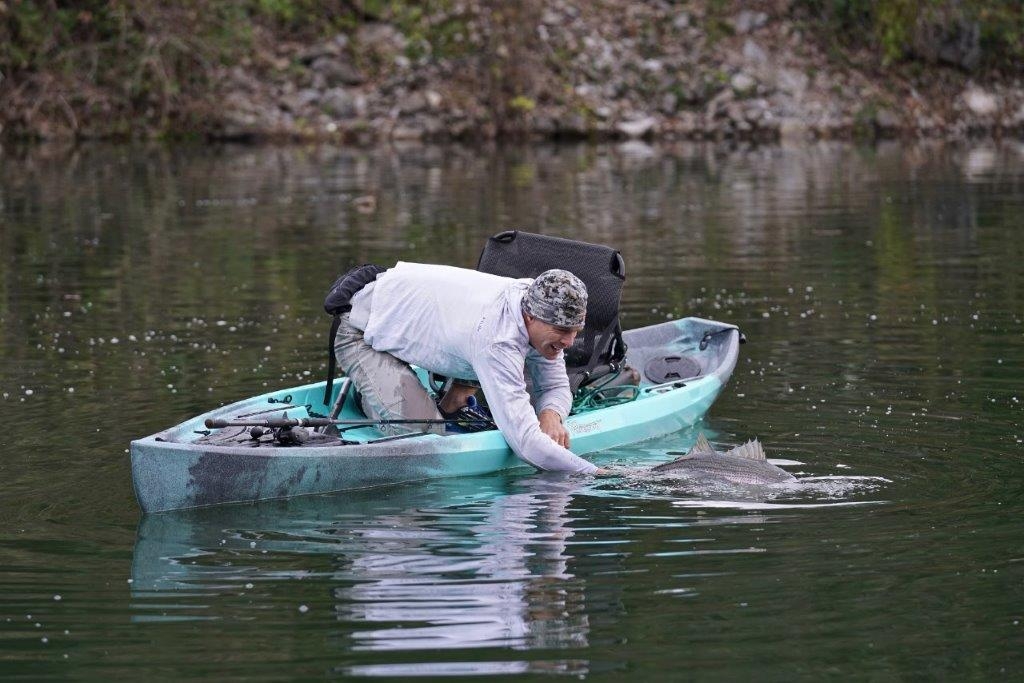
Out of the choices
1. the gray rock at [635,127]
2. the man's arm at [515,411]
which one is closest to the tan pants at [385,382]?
the man's arm at [515,411]

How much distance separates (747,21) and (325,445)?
3330 centimetres

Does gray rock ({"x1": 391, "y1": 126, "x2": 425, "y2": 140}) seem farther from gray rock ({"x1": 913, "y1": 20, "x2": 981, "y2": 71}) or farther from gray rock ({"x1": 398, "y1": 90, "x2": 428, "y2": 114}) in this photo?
gray rock ({"x1": 913, "y1": 20, "x2": 981, "y2": 71})

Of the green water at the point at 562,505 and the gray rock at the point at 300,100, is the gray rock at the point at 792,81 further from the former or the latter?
the green water at the point at 562,505

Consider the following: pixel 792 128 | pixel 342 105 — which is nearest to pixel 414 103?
pixel 342 105

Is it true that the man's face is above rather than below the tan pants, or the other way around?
above

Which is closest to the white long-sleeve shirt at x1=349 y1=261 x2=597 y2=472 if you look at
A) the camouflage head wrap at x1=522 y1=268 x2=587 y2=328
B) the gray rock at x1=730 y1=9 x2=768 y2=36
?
the camouflage head wrap at x1=522 y1=268 x2=587 y2=328

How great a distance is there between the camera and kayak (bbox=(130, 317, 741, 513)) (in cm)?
898

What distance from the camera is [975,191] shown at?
85.7 feet

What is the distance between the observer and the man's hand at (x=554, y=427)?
984 cm

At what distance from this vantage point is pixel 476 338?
30.6ft

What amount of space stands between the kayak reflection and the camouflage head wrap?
1030 mm

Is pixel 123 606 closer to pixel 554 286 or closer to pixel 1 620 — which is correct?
pixel 1 620

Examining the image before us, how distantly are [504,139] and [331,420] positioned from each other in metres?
30.7

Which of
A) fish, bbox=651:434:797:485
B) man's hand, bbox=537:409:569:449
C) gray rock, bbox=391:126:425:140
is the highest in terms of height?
gray rock, bbox=391:126:425:140
